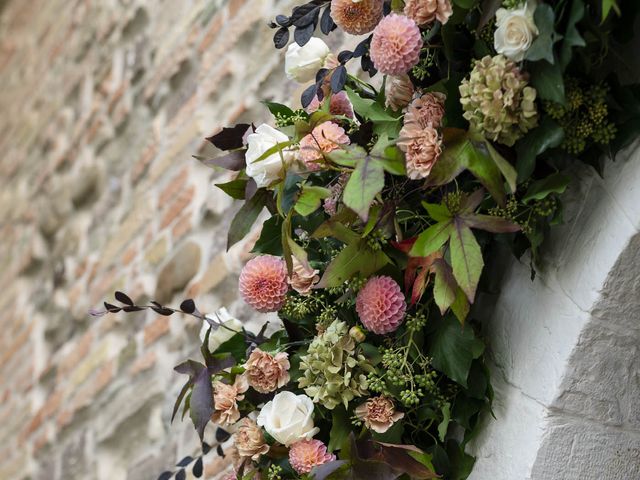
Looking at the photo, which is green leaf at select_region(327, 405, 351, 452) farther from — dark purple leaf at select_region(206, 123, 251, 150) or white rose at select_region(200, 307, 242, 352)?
dark purple leaf at select_region(206, 123, 251, 150)

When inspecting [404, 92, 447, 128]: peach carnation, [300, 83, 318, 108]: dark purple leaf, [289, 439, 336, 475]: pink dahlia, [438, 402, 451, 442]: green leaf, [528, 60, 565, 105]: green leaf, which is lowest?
[289, 439, 336, 475]: pink dahlia

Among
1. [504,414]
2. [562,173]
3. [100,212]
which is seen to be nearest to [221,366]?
[504,414]

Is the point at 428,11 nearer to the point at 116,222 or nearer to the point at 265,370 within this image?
the point at 265,370

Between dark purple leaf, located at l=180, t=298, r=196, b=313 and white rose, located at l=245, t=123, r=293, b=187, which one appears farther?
dark purple leaf, located at l=180, t=298, r=196, b=313

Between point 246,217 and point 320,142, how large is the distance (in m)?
0.17

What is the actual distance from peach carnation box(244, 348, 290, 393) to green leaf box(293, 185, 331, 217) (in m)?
0.24

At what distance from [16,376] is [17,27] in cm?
202

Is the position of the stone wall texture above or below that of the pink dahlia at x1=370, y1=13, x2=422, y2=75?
below

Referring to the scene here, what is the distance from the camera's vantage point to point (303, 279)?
1.25 meters

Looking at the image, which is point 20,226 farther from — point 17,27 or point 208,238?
point 208,238

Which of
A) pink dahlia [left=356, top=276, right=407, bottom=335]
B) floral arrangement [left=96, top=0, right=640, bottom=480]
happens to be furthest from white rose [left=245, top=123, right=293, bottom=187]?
pink dahlia [left=356, top=276, right=407, bottom=335]

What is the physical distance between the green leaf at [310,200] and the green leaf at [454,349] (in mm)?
233

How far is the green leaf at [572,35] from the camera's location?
99cm

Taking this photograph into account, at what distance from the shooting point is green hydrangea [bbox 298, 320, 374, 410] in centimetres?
118
